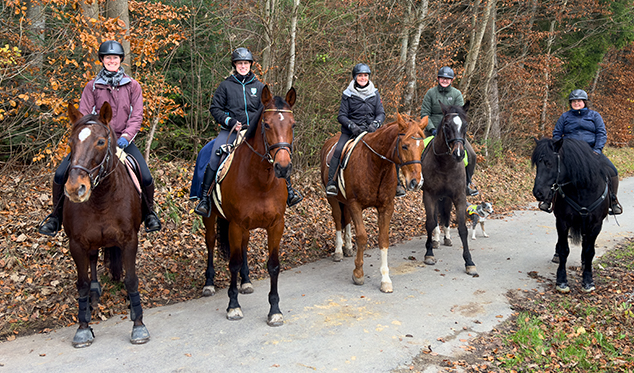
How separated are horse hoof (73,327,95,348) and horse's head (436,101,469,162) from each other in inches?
225

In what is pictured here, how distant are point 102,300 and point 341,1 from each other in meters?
9.53

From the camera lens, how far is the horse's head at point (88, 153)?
3822 millimetres

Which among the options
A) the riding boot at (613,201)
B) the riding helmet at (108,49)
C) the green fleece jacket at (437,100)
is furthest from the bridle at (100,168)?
the riding boot at (613,201)

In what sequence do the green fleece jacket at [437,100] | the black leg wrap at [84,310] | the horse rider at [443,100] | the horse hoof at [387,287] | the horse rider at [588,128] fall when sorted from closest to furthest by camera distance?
the black leg wrap at [84,310] → the horse hoof at [387,287] → the horse rider at [588,128] → the horse rider at [443,100] → the green fleece jacket at [437,100]

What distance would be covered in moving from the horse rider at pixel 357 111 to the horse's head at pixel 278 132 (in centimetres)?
250

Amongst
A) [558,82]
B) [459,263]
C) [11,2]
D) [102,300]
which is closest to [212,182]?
[102,300]

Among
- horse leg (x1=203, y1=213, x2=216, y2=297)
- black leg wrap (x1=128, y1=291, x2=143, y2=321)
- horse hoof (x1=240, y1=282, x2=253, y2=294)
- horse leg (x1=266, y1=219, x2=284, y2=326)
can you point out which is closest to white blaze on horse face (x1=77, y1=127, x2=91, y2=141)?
black leg wrap (x1=128, y1=291, x2=143, y2=321)

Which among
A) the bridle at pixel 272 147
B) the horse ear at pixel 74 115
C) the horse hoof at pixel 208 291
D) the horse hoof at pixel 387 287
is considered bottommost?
the horse hoof at pixel 208 291

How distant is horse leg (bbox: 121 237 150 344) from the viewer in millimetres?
4586

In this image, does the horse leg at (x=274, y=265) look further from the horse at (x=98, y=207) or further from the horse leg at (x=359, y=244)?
the horse leg at (x=359, y=244)

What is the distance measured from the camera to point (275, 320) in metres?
5.07

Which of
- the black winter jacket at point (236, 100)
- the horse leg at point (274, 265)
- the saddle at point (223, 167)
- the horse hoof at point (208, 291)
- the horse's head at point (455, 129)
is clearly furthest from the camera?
the horse's head at point (455, 129)

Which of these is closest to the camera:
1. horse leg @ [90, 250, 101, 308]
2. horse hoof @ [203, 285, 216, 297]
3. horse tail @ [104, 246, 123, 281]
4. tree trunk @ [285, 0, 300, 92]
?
horse leg @ [90, 250, 101, 308]

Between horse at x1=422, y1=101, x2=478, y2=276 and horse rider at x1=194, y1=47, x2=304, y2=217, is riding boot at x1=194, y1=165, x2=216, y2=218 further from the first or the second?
horse at x1=422, y1=101, x2=478, y2=276
